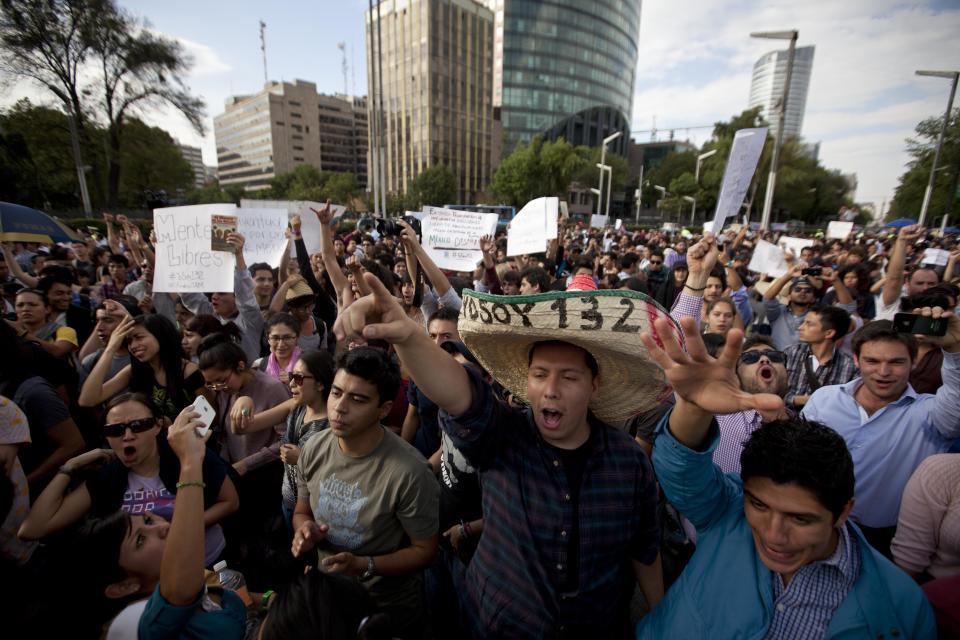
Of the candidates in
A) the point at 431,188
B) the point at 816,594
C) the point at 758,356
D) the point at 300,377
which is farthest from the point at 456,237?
the point at 431,188

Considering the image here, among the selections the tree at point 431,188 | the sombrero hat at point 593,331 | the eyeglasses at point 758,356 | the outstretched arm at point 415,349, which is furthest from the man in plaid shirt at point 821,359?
the tree at point 431,188

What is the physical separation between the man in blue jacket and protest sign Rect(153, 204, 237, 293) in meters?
4.62

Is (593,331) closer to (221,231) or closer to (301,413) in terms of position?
(301,413)

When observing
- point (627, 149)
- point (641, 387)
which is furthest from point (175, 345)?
point (627, 149)

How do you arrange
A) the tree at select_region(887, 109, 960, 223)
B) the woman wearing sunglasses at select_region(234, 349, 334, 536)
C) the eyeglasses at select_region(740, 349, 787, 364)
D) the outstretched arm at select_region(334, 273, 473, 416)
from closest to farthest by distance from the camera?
the outstretched arm at select_region(334, 273, 473, 416), the woman wearing sunglasses at select_region(234, 349, 334, 536), the eyeglasses at select_region(740, 349, 787, 364), the tree at select_region(887, 109, 960, 223)

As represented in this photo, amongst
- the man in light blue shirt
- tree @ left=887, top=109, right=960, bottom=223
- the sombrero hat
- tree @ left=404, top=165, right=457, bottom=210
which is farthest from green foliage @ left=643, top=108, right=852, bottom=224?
the sombrero hat

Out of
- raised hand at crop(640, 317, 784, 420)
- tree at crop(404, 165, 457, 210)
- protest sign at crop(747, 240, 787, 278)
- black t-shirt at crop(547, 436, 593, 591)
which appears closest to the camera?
raised hand at crop(640, 317, 784, 420)

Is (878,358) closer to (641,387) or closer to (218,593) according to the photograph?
(641,387)

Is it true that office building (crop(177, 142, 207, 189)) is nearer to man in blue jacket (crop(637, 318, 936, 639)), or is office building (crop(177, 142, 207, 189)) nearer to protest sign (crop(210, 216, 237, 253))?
protest sign (crop(210, 216, 237, 253))

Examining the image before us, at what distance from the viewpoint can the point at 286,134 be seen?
9400cm

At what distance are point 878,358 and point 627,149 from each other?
10238cm

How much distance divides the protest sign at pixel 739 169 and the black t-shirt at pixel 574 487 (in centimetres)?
468

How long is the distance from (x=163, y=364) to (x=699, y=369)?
12.4 feet

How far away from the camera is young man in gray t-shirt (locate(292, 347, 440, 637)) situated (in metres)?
1.98
